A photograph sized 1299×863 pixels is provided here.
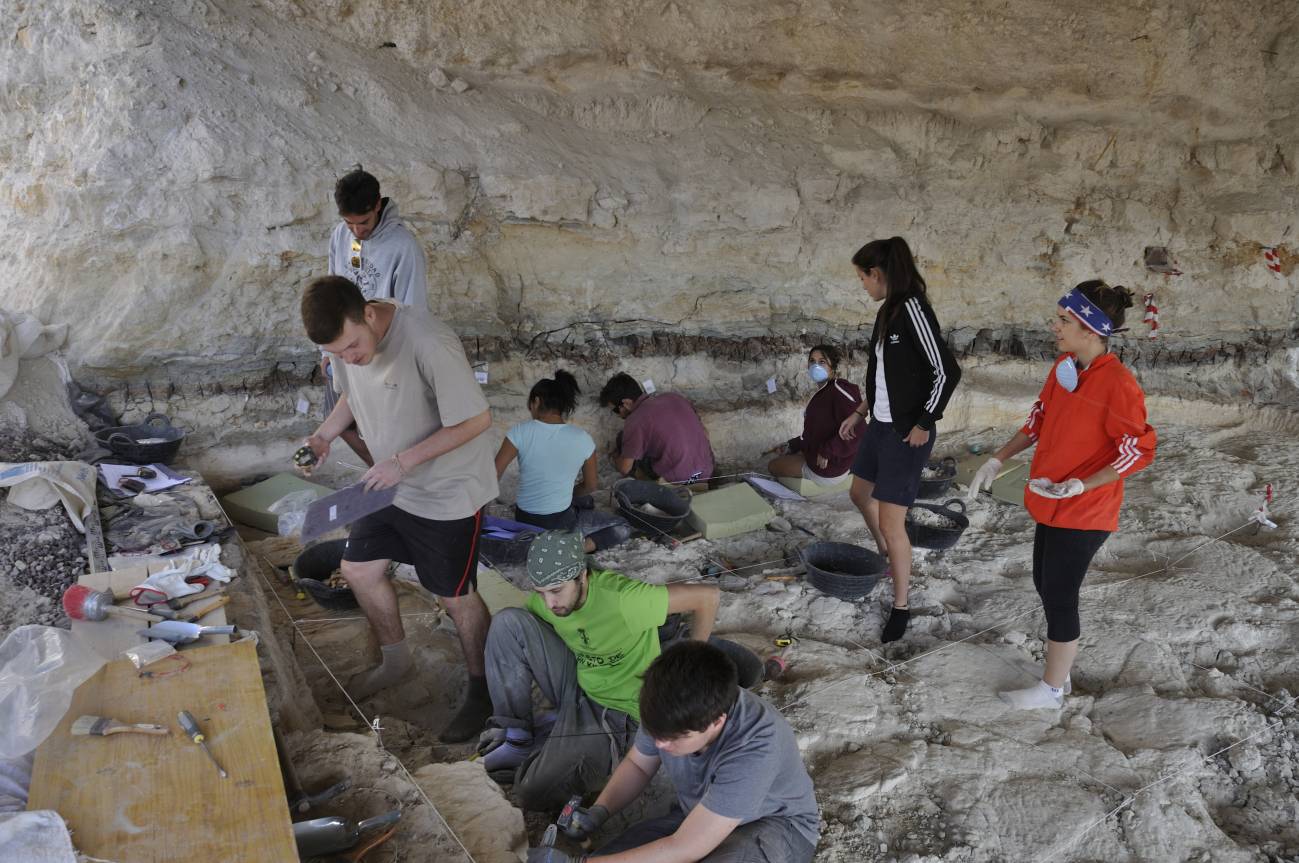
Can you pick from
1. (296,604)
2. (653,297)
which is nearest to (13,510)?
(296,604)

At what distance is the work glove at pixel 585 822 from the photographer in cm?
239

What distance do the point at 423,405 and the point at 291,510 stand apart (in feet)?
6.71

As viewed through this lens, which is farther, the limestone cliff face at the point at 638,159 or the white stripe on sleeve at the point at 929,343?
the limestone cliff face at the point at 638,159

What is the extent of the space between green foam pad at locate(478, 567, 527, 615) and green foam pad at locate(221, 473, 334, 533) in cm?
103

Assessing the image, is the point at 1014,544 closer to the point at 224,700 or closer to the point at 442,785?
the point at 442,785

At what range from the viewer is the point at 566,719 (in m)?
2.98

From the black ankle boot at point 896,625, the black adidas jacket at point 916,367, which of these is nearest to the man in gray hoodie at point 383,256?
the black adidas jacket at point 916,367

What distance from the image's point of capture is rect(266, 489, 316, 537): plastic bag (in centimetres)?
451

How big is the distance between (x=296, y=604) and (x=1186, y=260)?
7.03m

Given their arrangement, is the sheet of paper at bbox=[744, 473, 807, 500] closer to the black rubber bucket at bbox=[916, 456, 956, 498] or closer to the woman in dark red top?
the woman in dark red top

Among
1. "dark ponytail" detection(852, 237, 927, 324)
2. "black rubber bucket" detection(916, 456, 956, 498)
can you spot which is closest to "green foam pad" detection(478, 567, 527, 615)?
"dark ponytail" detection(852, 237, 927, 324)

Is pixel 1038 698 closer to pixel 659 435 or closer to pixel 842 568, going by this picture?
pixel 842 568

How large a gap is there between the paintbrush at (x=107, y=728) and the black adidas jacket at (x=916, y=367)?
2843mm

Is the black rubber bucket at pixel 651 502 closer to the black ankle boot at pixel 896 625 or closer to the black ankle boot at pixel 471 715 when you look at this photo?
the black ankle boot at pixel 896 625
